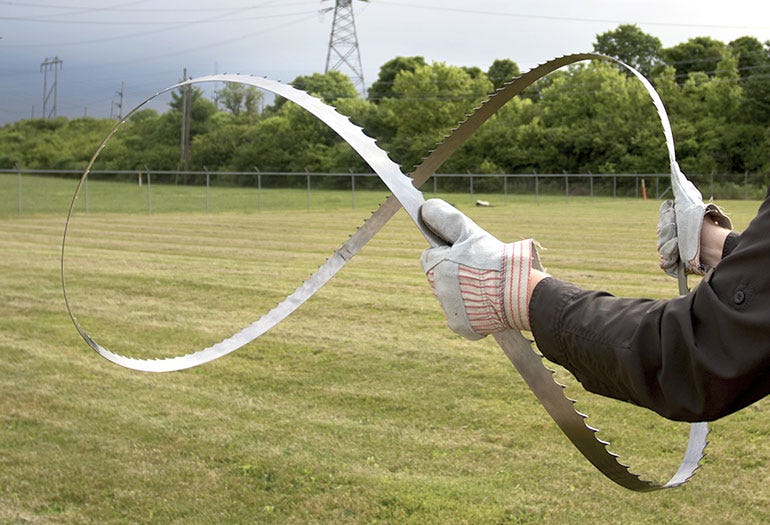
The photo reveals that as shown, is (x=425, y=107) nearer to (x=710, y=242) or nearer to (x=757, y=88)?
(x=757, y=88)

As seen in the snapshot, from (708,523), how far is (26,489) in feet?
12.8

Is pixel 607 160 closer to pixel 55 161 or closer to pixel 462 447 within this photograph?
pixel 55 161

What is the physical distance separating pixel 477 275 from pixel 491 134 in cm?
5585

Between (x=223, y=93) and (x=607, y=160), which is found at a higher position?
(x=223, y=93)

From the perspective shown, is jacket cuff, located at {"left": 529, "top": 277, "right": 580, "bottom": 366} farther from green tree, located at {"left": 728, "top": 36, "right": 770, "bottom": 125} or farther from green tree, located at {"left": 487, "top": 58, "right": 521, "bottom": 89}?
green tree, located at {"left": 487, "top": 58, "right": 521, "bottom": 89}

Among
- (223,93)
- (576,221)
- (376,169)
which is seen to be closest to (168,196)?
(576,221)

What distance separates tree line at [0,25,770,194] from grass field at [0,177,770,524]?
42236 millimetres

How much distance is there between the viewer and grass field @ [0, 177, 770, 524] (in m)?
4.89

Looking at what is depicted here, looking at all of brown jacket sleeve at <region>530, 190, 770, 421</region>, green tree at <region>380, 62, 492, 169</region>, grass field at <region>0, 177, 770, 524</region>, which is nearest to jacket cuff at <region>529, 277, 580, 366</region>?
brown jacket sleeve at <region>530, 190, 770, 421</region>

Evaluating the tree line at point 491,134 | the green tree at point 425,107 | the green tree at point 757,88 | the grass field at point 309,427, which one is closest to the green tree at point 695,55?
the green tree at point 757,88

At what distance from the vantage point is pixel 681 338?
1645 millimetres

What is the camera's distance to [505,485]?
203 inches

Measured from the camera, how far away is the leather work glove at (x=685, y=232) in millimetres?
3615

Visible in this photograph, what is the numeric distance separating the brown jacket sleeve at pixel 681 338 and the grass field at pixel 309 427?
Answer: 120 inches
